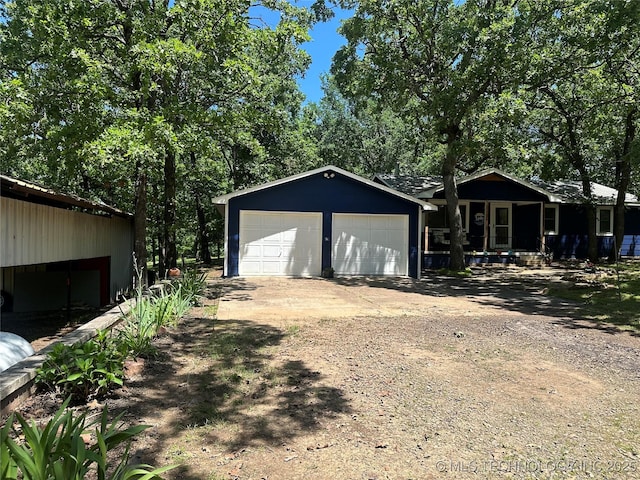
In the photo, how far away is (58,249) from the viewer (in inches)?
379

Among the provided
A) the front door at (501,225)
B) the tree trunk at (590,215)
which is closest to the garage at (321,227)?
the front door at (501,225)

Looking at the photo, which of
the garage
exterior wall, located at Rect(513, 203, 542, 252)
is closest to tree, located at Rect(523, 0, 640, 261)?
exterior wall, located at Rect(513, 203, 542, 252)

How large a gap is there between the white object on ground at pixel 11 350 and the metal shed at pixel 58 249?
7.52ft

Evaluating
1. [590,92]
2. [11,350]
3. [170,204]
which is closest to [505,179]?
[590,92]

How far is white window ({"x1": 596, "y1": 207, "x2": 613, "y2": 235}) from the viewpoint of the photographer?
2152 cm

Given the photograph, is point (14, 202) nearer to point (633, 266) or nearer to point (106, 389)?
point (106, 389)

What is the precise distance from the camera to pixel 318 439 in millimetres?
3295

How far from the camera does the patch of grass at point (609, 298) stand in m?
8.10

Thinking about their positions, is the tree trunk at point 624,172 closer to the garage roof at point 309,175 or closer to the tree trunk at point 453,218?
the tree trunk at point 453,218

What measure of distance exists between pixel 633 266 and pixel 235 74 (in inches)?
636

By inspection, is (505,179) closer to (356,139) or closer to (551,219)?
(551,219)

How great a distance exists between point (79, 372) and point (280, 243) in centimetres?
1133

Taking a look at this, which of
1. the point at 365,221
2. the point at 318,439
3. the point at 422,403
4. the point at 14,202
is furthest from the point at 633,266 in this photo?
the point at 14,202

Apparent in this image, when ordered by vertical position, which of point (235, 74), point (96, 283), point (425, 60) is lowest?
point (96, 283)
